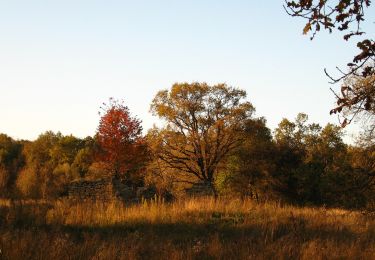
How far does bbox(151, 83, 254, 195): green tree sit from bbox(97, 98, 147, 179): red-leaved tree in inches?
105

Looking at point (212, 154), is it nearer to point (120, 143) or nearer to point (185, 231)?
point (120, 143)

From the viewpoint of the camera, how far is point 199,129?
41688 mm

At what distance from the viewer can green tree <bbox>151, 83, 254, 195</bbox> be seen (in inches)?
1608

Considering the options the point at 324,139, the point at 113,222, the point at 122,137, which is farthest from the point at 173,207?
the point at 324,139

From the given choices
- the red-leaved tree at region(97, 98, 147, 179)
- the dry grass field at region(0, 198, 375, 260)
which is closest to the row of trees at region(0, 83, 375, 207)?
the red-leaved tree at region(97, 98, 147, 179)

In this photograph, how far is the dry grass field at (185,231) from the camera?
7055 mm

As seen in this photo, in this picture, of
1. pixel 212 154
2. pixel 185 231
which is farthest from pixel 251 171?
pixel 185 231

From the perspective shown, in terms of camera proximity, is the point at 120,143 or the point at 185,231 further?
the point at 120,143

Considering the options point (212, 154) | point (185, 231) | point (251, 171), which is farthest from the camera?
point (212, 154)

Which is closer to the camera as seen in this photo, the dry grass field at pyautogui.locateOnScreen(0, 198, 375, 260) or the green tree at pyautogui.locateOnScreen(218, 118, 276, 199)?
the dry grass field at pyautogui.locateOnScreen(0, 198, 375, 260)

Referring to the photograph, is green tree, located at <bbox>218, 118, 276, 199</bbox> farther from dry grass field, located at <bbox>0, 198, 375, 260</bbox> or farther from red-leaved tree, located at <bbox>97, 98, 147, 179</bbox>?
dry grass field, located at <bbox>0, 198, 375, 260</bbox>

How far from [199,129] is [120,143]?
7.86 m

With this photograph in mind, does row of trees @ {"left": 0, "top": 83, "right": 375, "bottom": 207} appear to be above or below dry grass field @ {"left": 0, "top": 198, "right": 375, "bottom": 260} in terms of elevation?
above

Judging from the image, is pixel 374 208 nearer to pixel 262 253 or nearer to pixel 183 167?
pixel 262 253
